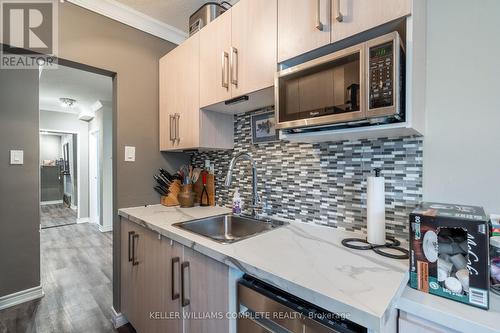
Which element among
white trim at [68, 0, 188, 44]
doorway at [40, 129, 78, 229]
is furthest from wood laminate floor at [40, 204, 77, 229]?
white trim at [68, 0, 188, 44]

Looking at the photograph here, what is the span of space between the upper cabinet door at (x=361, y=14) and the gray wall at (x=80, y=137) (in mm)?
5734

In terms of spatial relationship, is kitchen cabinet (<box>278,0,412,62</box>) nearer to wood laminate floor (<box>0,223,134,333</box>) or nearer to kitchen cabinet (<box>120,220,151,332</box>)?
kitchen cabinet (<box>120,220,151,332</box>)

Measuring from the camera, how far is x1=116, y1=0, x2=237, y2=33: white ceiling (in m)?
1.75

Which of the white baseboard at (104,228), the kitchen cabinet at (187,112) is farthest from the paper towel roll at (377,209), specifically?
the white baseboard at (104,228)

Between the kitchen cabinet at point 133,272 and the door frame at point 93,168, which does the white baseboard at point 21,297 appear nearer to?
the kitchen cabinet at point 133,272

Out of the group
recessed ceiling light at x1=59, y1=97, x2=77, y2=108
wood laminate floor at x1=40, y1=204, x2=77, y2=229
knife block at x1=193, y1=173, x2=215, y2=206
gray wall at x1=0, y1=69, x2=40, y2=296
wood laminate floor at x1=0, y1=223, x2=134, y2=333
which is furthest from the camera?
wood laminate floor at x1=40, y1=204, x2=77, y2=229

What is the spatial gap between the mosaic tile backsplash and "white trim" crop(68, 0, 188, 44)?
1072 mm

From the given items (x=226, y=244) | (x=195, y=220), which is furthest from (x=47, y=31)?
(x=226, y=244)

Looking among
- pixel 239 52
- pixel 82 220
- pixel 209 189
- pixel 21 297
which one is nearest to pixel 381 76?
pixel 239 52

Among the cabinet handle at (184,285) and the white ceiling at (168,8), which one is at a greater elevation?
the white ceiling at (168,8)

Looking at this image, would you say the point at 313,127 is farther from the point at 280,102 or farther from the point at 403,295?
the point at 403,295

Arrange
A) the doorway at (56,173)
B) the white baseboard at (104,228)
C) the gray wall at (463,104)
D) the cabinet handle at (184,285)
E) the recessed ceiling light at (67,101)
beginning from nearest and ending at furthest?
the gray wall at (463,104) < the cabinet handle at (184,285) < the recessed ceiling light at (67,101) < the white baseboard at (104,228) < the doorway at (56,173)

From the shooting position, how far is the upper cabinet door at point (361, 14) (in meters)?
0.79

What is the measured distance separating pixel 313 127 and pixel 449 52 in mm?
619
